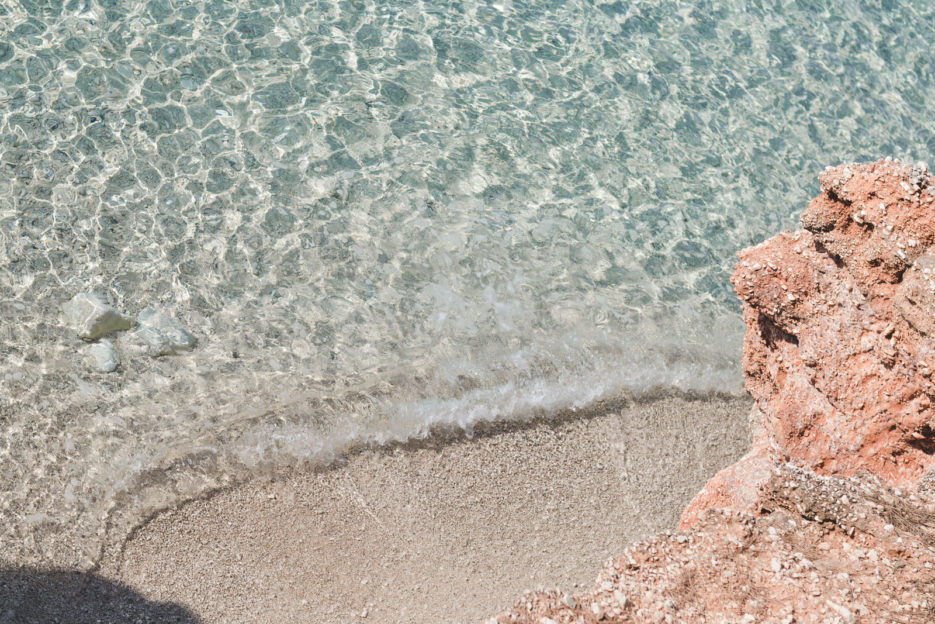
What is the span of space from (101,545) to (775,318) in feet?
13.8

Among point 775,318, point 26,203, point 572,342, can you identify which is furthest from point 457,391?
point 26,203

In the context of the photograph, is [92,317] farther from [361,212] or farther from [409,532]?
[409,532]

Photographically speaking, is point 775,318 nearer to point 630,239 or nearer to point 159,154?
point 630,239

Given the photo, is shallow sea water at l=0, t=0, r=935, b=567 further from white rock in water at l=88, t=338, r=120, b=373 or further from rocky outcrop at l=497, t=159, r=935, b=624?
rocky outcrop at l=497, t=159, r=935, b=624

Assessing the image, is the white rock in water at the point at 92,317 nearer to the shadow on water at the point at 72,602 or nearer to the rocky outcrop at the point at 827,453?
the shadow on water at the point at 72,602

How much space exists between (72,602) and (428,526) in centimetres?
213

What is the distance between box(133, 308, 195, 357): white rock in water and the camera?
242 inches

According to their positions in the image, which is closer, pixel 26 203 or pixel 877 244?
pixel 877 244

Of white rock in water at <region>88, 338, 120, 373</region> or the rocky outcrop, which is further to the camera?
white rock in water at <region>88, 338, 120, 373</region>

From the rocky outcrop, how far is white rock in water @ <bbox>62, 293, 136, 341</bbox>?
429 cm

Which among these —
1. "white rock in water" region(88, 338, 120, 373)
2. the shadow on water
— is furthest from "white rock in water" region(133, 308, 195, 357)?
the shadow on water

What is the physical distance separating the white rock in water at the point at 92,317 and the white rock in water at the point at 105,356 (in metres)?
0.08

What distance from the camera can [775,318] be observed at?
454 cm

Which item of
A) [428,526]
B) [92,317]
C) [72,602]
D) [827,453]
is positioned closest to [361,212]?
[92,317]
